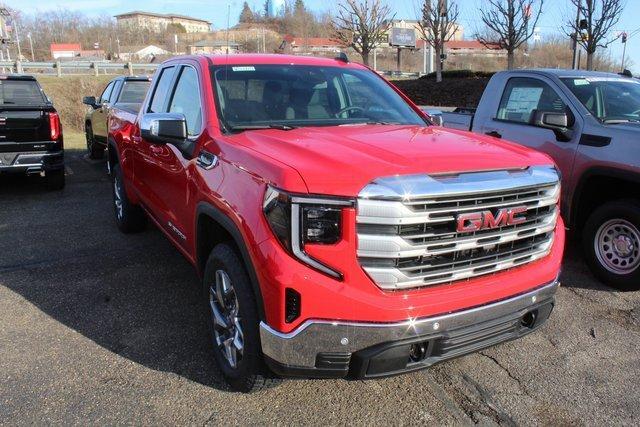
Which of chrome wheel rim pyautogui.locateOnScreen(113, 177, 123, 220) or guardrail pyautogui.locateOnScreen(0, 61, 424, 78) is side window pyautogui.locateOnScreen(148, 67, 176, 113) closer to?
chrome wheel rim pyautogui.locateOnScreen(113, 177, 123, 220)

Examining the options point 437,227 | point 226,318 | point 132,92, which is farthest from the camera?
point 132,92

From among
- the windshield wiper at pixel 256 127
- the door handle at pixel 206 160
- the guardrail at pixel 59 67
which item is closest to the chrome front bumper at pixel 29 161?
the door handle at pixel 206 160

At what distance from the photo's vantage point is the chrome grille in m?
2.46

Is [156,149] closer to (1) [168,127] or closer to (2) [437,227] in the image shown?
(1) [168,127]

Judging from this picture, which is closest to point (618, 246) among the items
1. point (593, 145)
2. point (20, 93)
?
point (593, 145)

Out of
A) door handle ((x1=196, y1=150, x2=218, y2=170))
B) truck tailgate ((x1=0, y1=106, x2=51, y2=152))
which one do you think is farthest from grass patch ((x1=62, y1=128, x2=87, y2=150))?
door handle ((x1=196, y1=150, x2=218, y2=170))

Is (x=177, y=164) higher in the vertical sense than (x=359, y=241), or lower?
higher

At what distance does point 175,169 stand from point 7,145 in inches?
199

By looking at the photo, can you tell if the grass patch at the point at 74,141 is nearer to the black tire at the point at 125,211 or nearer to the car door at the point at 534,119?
the black tire at the point at 125,211

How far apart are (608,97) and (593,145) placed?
92 cm

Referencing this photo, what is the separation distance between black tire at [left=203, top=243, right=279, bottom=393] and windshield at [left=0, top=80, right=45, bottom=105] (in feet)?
21.7

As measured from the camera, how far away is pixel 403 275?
2.55m

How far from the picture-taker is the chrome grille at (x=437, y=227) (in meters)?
2.46

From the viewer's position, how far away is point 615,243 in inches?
185
